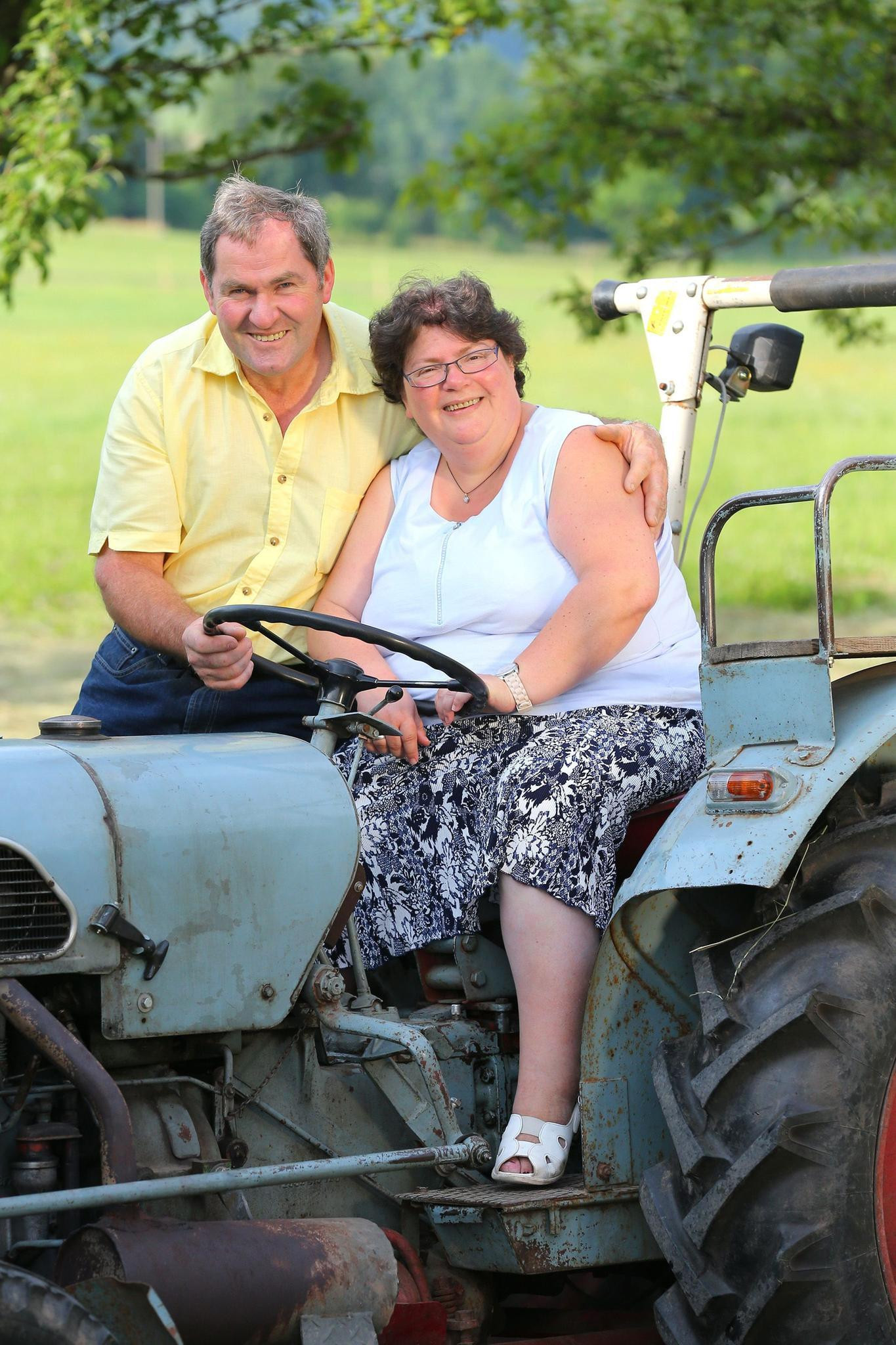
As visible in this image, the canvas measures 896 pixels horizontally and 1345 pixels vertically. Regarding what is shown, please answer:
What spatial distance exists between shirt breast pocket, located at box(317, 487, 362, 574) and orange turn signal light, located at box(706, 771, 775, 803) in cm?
118

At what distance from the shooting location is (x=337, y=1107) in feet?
9.88

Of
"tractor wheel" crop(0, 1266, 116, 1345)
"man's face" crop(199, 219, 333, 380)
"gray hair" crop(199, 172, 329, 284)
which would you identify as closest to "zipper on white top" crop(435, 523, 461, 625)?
"man's face" crop(199, 219, 333, 380)

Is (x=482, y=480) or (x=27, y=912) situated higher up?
(x=482, y=480)

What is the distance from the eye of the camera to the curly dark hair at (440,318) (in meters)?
3.46

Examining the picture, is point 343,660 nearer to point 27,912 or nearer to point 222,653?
point 222,653

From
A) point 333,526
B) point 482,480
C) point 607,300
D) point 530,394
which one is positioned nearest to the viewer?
point 482,480

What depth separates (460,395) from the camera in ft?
11.4

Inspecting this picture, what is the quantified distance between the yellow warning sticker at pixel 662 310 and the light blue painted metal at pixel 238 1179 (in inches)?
69.2

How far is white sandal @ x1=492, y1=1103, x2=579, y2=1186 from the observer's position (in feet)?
9.55

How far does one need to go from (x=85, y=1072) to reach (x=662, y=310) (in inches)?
80.3

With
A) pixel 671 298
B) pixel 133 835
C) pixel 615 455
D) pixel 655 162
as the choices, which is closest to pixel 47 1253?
pixel 133 835

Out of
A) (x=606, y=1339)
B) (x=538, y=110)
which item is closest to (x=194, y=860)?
(x=606, y=1339)

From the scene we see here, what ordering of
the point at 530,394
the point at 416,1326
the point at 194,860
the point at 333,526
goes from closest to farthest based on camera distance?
1. the point at 194,860
2. the point at 416,1326
3. the point at 333,526
4. the point at 530,394

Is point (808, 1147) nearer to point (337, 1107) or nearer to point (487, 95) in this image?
point (337, 1107)
